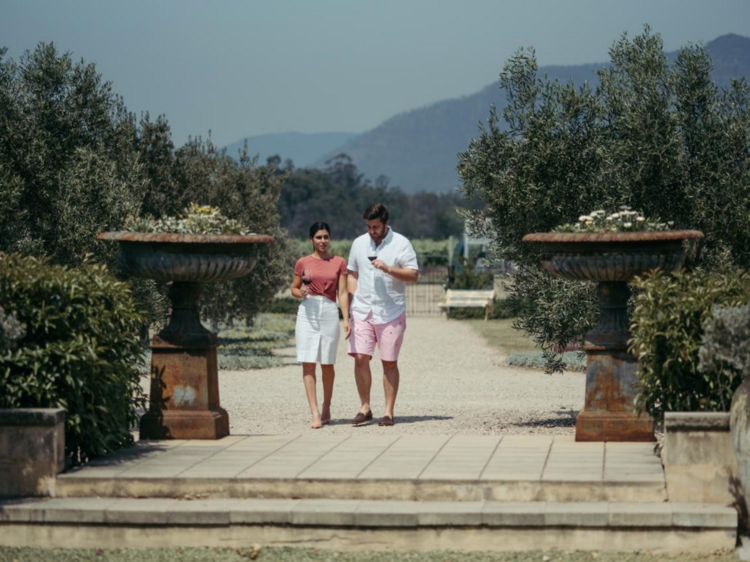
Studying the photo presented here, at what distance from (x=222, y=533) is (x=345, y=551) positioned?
0.68 m

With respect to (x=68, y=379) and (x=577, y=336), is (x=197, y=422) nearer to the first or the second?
(x=68, y=379)

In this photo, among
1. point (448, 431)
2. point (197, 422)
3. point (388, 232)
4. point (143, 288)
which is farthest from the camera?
point (143, 288)

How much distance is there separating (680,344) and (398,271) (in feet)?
9.69

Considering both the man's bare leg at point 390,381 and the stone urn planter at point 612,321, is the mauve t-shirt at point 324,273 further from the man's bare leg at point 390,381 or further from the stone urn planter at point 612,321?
the stone urn planter at point 612,321

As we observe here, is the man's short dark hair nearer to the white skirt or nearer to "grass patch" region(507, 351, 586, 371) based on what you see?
the white skirt

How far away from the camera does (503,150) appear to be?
10.4m

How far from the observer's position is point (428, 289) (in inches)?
1753

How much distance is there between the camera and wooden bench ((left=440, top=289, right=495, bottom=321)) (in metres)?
30.7

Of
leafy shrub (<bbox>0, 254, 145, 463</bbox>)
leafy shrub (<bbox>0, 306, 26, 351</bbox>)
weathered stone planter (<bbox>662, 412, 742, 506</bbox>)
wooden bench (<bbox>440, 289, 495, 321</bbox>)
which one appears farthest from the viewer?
wooden bench (<bbox>440, 289, 495, 321</bbox>)

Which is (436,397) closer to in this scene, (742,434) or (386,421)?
(386,421)

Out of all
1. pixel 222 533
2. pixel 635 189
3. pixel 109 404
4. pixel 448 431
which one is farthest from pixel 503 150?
pixel 222 533

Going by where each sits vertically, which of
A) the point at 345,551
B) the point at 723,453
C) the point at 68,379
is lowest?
the point at 345,551

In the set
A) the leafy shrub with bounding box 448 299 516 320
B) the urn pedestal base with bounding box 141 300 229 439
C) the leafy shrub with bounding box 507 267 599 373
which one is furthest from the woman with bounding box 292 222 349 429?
the leafy shrub with bounding box 448 299 516 320

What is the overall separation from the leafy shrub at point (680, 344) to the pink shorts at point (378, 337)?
8.79 ft
